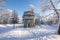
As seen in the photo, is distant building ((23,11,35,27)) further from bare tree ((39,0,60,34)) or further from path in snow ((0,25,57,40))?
bare tree ((39,0,60,34))

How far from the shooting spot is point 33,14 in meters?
20.7

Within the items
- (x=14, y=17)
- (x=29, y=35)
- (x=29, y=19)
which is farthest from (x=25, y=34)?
(x=14, y=17)

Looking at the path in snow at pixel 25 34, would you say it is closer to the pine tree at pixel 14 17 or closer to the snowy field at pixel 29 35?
the snowy field at pixel 29 35

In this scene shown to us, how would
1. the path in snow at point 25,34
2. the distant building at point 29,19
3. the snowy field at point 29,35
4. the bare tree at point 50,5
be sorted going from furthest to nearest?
the distant building at point 29,19 < the bare tree at point 50,5 < the path in snow at point 25,34 < the snowy field at point 29,35

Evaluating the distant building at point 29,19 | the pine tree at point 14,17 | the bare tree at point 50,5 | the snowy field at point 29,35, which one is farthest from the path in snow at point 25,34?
the pine tree at point 14,17

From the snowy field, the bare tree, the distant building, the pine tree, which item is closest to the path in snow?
the snowy field

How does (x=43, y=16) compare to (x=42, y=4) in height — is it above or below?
below

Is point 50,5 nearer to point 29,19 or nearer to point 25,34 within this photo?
point 25,34

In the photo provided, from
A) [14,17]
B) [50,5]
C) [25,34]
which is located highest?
[50,5]

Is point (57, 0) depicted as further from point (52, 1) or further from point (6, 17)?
point (6, 17)

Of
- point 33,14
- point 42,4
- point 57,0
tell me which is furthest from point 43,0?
point 33,14

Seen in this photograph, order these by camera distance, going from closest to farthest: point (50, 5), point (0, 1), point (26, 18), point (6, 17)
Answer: point (50, 5) → point (0, 1) → point (26, 18) → point (6, 17)

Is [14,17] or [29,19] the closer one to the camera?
[29,19]

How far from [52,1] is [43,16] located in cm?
199
